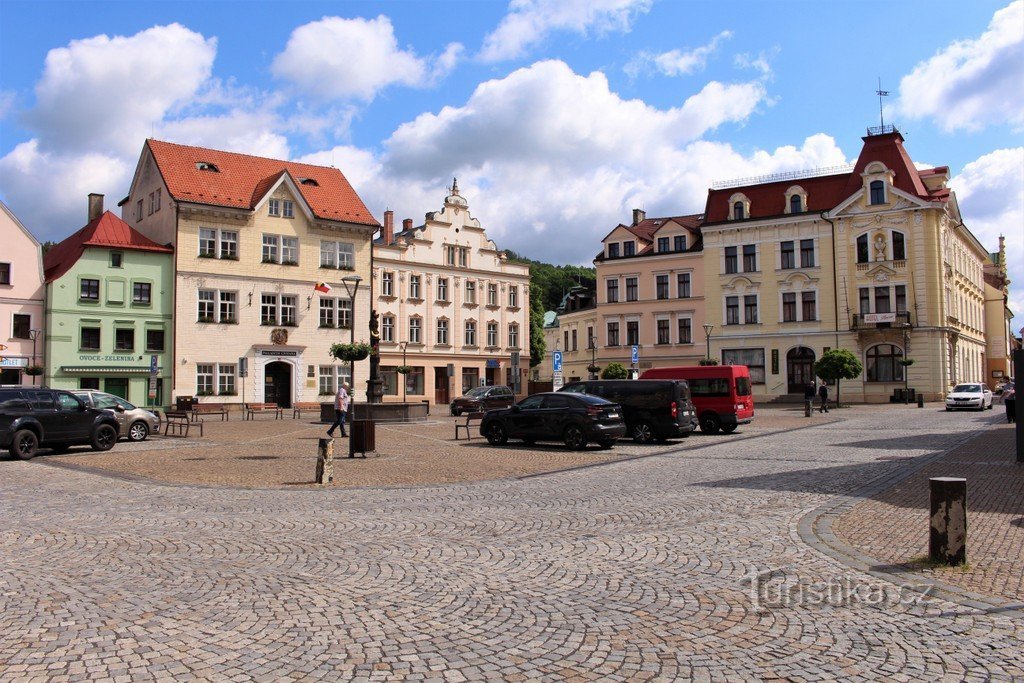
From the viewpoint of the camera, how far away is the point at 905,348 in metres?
52.2

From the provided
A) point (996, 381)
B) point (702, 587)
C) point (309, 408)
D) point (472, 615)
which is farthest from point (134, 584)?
point (996, 381)

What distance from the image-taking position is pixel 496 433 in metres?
23.5

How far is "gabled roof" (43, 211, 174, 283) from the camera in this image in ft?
148

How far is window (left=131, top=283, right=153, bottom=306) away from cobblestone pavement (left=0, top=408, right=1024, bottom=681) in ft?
120

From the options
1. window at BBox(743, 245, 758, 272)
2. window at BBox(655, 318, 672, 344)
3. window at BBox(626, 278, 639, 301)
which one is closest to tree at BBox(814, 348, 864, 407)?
window at BBox(743, 245, 758, 272)

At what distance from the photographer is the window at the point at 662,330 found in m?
64.0

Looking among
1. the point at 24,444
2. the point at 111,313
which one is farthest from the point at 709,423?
the point at 111,313

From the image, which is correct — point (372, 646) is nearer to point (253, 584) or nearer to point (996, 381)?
point (253, 584)

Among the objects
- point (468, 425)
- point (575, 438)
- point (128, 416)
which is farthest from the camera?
point (468, 425)

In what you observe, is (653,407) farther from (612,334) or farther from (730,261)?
(612,334)

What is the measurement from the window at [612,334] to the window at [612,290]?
207cm

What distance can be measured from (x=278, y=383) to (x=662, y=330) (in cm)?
3010

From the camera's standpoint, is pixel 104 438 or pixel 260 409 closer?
pixel 104 438

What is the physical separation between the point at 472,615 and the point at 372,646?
983 mm
